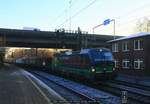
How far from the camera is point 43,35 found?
8056 cm

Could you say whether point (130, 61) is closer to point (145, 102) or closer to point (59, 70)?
point (59, 70)

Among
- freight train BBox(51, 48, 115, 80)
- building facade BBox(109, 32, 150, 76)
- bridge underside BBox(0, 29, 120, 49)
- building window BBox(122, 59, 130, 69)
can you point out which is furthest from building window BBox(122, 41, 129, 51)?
freight train BBox(51, 48, 115, 80)

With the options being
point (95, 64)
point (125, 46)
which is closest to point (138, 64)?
point (125, 46)

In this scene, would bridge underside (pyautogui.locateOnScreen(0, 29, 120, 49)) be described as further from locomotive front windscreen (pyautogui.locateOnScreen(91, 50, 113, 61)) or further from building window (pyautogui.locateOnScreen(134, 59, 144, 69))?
locomotive front windscreen (pyautogui.locateOnScreen(91, 50, 113, 61))

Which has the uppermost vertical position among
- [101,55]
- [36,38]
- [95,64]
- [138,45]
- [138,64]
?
[36,38]

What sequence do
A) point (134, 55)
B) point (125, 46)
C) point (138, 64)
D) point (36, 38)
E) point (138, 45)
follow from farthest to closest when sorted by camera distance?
point (36, 38) < point (125, 46) < point (134, 55) < point (138, 45) < point (138, 64)

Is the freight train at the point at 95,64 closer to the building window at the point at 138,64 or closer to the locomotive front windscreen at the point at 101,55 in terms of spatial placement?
the locomotive front windscreen at the point at 101,55

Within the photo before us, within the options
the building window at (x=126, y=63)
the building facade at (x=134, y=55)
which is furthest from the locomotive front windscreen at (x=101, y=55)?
the building window at (x=126, y=63)

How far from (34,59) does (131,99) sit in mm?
58600

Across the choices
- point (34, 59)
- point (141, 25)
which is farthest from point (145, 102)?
point (141, 25)

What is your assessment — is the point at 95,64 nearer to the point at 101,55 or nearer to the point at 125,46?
the point at 101,55

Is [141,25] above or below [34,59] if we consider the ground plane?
above

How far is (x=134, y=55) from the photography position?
51938mm

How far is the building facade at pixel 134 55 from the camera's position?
48844 millimetres
